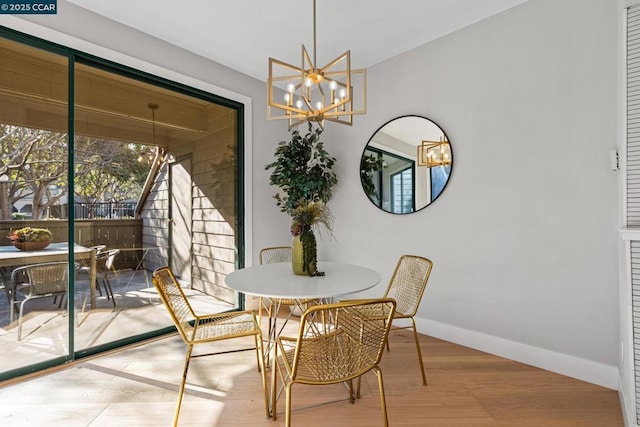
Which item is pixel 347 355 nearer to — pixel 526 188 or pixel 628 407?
pixel 628 407

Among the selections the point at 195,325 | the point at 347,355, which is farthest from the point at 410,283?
the point at 195,325

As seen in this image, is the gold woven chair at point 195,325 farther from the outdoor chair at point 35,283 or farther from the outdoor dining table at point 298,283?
the outdoor chair at point 35,283

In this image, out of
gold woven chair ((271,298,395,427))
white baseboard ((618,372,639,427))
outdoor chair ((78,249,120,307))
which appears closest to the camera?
gold woven chair ((271,298,395,427))

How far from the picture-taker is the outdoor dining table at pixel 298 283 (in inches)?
68.4

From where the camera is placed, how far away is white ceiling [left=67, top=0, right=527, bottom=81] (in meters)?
2.54

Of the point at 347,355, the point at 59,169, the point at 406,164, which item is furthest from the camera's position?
the point at 406,164

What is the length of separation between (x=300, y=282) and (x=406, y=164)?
5.97ft

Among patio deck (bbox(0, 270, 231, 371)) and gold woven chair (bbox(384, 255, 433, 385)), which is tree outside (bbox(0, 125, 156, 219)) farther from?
gold woven chair (bbox(384, 255, 433, 385))

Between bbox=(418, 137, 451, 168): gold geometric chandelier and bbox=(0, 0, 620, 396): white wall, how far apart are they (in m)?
0.08

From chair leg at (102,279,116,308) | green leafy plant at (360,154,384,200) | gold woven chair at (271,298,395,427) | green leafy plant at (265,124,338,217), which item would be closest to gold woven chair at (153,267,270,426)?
gold woven chair at (271,298,395,427)

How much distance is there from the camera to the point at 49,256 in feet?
8.10

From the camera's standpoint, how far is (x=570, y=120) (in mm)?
2279

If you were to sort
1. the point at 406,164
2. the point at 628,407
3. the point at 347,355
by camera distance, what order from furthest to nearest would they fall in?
the point at 406,164 → the point at 628,407 → the point at 347,355

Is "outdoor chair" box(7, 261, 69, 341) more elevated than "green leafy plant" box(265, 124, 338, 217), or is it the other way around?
"green leafy plant" box(265, 124, 338, 217)
